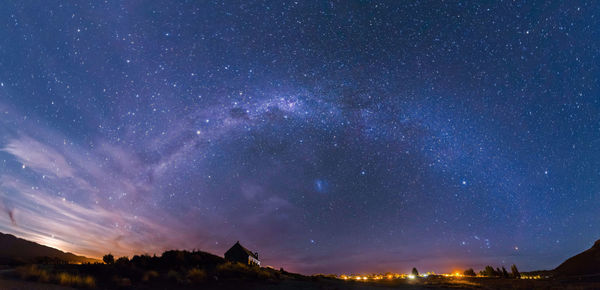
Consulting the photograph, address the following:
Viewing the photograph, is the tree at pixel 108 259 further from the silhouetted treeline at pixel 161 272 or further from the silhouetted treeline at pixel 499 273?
the silhouetted treeline at pixel 499 273

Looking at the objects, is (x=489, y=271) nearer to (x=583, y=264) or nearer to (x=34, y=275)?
(x=583, y=264)

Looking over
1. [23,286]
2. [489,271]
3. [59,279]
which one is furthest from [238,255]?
[489,271]

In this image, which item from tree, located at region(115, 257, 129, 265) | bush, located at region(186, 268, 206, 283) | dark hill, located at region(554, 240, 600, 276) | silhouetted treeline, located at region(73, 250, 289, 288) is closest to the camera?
silhouetted treeline, located at region(73, 250, 289, 288)

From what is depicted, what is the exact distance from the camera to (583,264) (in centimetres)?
6028

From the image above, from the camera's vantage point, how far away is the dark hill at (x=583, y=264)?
5472 centimetres

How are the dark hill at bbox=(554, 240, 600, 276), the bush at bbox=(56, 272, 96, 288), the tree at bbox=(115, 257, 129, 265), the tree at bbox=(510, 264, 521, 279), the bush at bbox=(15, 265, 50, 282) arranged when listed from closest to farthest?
the bush at bbox=(56, 272, 96, 288)
the bush at bbox=(15, 265, 50, 282)
the tree at bbox=(115, 257, 129, 265)
the tree at bbox=(510, 264, 521, 279)
the dark hill at bbox=(554, 240, 600, 276)

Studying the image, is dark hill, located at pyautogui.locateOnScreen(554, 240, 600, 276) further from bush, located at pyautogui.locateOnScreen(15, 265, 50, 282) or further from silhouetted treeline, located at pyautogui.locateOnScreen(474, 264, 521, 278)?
bush, located at pyautogui.locateOnScreen(15, 265, 50, 282)

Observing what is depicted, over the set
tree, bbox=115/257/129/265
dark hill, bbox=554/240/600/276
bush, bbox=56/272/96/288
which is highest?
dark hill, bbox=554/240/600/276

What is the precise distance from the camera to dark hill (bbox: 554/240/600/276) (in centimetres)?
5472

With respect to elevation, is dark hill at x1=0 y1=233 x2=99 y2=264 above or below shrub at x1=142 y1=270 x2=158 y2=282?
above

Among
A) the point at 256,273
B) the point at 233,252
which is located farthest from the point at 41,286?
the point at 233,252

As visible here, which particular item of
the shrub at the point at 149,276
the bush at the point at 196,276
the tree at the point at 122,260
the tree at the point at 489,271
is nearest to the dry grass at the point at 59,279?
the shrub at the point at 149,276

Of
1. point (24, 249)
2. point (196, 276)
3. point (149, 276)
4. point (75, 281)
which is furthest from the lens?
point (24, 249)

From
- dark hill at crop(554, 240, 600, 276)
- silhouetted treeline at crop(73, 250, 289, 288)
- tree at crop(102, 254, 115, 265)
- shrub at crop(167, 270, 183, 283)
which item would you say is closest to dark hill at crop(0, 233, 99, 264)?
tree at crop(102, 254, 115, 265)
